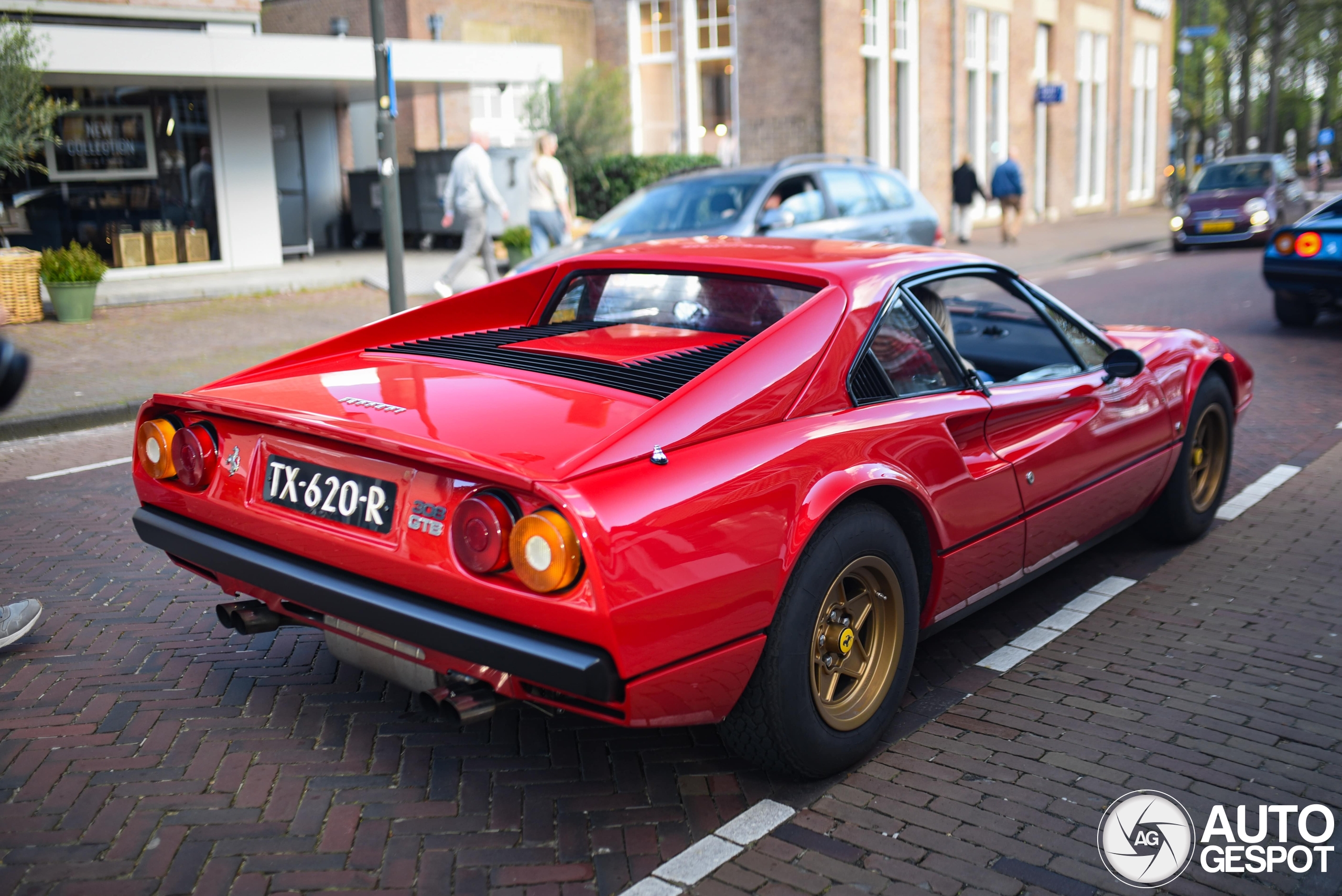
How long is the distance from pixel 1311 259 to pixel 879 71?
16.3 metres

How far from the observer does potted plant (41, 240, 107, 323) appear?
40.6ft

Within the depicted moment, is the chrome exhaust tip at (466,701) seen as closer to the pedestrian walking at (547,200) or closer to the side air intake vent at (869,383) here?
the side air intake vent at (869,383)

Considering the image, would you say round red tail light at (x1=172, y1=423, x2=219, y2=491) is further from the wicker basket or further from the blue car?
the blue car

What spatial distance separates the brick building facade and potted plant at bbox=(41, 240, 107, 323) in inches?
545

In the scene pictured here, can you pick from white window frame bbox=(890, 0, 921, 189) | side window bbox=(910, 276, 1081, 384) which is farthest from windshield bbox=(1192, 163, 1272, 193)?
side window bbox=(910, 276, 1081, 384)

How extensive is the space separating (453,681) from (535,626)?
0.34 meters

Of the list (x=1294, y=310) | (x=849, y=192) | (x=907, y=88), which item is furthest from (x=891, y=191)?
(x=907, y=88)

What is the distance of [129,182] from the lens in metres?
16.8

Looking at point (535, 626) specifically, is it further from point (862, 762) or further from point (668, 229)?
point (668, 229)

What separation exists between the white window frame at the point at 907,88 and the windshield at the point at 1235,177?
6059 millimetres

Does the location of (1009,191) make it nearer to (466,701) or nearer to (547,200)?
(547,200)

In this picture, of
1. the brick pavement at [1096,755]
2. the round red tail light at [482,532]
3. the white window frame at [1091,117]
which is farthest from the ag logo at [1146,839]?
the white window frame at [1091,117]

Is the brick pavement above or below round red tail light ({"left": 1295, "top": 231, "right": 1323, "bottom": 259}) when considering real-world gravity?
below

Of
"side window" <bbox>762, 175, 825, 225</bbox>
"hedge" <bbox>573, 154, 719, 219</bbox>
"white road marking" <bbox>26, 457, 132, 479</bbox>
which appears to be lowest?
"white road marking" <bbox>26, 457, 132, 479</bbox>
